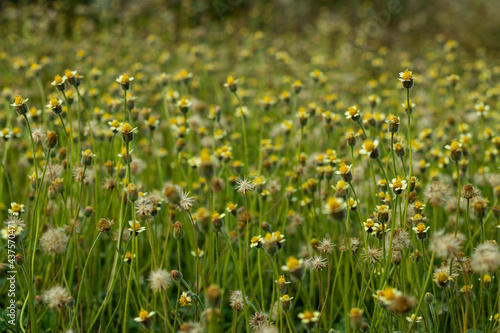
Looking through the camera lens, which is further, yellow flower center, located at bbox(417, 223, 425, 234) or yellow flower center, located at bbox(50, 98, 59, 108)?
yellow flower center, located at bbox(50, 98, 59, 108)

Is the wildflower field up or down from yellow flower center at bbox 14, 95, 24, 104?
down

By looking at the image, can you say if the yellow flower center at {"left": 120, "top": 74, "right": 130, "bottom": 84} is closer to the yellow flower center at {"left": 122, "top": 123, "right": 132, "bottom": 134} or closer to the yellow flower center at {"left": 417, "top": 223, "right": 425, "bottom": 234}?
the yellow flower center at {"left": 122, "top": 123, "right": 132, "bottom": 134}

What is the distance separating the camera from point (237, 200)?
2.79 m

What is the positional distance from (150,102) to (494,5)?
8012 mm

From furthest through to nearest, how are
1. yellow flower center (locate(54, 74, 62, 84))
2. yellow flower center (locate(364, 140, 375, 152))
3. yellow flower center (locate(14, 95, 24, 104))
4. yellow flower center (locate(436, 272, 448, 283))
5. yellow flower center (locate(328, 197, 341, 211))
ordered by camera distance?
1. yellow flower center (locate(54, 74, 62, 84))
2. yellow flower center (locate(14, 95, 24, 104))
3. yellow flower center (locate(364, 140, 375, 152))
4. yellow flower center (locate(436, 272, 448, 283))
5. yellow flower center (locate(328, 197, 341, 211))

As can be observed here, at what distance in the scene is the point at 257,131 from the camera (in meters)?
3.96

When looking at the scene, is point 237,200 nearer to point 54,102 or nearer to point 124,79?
point 124,79

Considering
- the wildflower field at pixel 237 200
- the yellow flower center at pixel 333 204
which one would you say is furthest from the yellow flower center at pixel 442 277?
the yellow flower center at pixel 333 204

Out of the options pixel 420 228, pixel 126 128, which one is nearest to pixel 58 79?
pixel 126 128

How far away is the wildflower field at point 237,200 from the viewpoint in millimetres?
1656

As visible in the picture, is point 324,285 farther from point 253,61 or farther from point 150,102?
point 253,61

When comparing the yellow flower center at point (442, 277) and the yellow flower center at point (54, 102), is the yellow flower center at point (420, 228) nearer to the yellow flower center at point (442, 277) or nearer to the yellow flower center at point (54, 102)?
the yellow flower center at point (442, 277)

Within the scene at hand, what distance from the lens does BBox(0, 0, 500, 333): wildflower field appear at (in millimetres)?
1656

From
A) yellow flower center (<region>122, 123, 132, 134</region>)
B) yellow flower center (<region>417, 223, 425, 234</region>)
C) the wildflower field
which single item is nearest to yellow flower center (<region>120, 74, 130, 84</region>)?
the wildflower field
